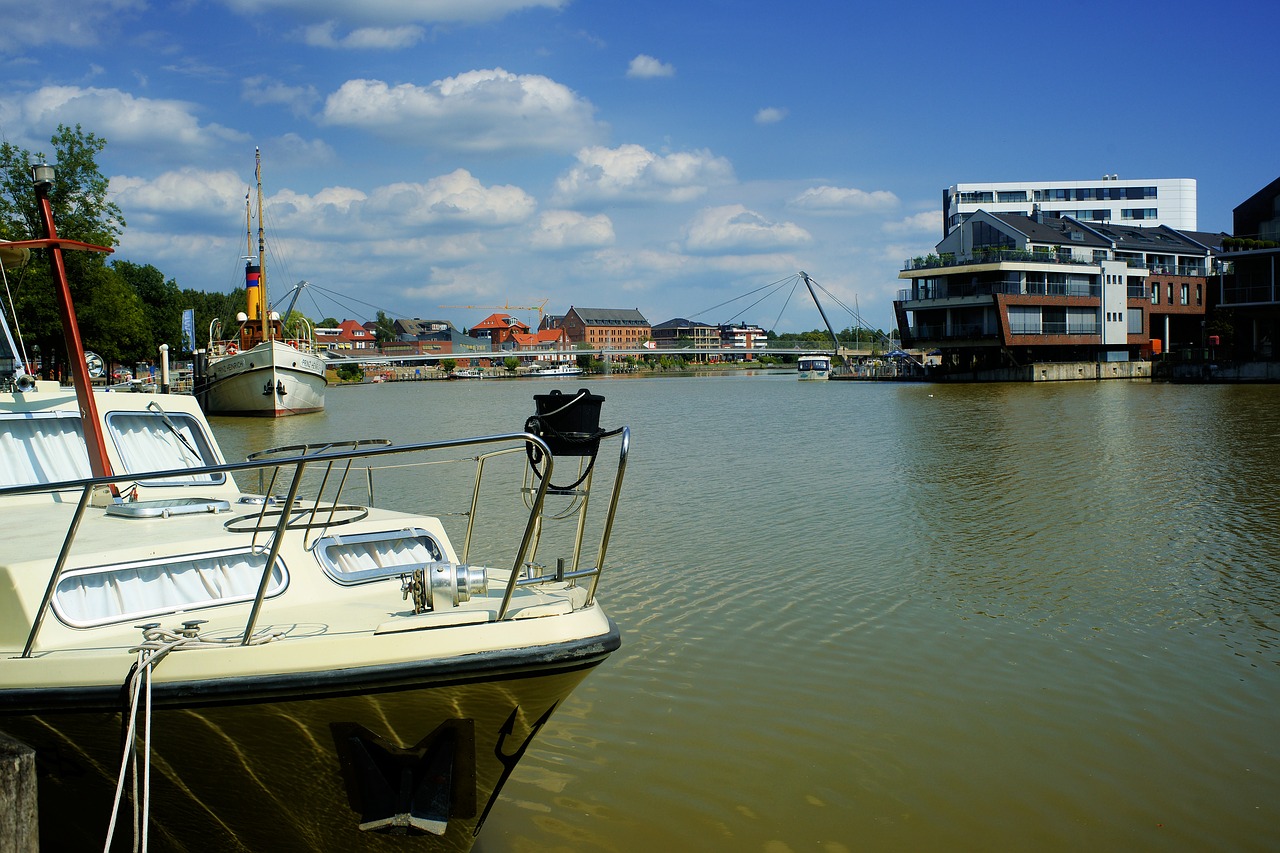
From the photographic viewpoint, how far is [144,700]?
4.43 meters

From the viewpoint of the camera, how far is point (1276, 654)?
26.6ft

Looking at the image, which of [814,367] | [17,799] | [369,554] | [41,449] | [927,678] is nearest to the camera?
[17,799]

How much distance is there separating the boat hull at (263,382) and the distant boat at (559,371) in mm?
85485

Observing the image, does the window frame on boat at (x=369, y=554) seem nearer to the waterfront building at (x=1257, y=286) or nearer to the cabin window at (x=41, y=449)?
the cabin window at (x=41, y=449)

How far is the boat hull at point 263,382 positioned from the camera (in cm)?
4591

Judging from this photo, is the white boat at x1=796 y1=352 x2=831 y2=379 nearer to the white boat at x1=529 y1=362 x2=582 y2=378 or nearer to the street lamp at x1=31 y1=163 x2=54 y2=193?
the white boat at x1=529 y1=362 x2=582 y2=378

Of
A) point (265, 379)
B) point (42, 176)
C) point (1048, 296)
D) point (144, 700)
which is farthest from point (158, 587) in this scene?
point (1048, 296)

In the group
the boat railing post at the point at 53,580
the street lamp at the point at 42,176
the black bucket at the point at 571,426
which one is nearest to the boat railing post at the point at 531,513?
the black bucket at the point at 571,426

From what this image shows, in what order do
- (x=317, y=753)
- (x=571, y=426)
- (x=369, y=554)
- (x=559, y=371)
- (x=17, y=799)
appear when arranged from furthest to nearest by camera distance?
(x=559, y=371) → (x=369, y=554) → (x=571, y=426) → (x=317, y=753) → (x=17, y=799)

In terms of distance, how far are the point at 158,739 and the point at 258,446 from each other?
26.3 m

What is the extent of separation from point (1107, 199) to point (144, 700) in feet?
407

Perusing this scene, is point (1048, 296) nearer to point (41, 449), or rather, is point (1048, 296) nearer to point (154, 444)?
point (154, 444)

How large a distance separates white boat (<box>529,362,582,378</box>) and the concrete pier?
129616mm

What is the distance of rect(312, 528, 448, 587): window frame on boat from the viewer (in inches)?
232
